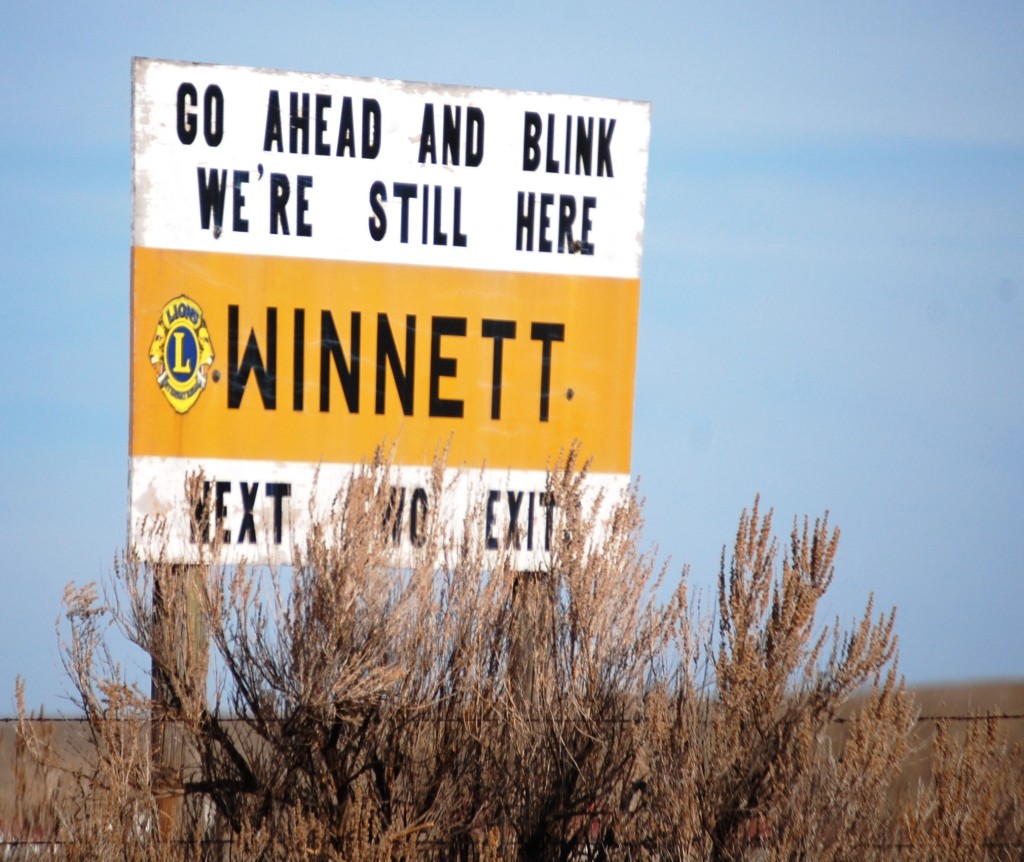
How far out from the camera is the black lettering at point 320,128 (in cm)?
683

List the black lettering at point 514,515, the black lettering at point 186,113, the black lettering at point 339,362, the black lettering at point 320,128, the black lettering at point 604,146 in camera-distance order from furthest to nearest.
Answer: the black lettering at point 604,146
the black lettering at point 514,515
the black lettering at point 339,362
the black lettering at point 320,128
the black lettering at point 186,113

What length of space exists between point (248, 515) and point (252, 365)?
839 millimetres

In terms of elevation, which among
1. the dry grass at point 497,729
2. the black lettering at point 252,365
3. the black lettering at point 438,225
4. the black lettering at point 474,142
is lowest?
the dry grass at point 497,729

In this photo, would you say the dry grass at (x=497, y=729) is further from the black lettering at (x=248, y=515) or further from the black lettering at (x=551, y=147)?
the black lettering at (x=551, y=147)

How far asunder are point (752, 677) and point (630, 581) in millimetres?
854

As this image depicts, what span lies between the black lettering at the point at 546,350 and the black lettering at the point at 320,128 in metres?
1.58

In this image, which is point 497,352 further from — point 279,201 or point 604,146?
point 279,201

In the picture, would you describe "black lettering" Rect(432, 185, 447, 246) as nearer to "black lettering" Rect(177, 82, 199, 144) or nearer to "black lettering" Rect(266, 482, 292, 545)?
"black lettering" Rect(177, 82, 199, 144)

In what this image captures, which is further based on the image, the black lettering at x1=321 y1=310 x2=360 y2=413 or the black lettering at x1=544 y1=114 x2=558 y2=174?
the black lettering at x1=544 y1=114 x2=558 y2=174

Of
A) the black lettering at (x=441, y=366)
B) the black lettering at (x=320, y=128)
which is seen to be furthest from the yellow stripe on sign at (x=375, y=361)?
the black lettering at (x=320, y=128)

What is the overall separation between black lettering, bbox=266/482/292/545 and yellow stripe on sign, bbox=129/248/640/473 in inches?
6.0

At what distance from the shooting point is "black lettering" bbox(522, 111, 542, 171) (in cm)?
708

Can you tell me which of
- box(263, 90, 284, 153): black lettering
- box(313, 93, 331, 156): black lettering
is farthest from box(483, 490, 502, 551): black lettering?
box(263, 90, 284, 153): black lettering

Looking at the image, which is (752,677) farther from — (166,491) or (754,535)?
(166,491)
